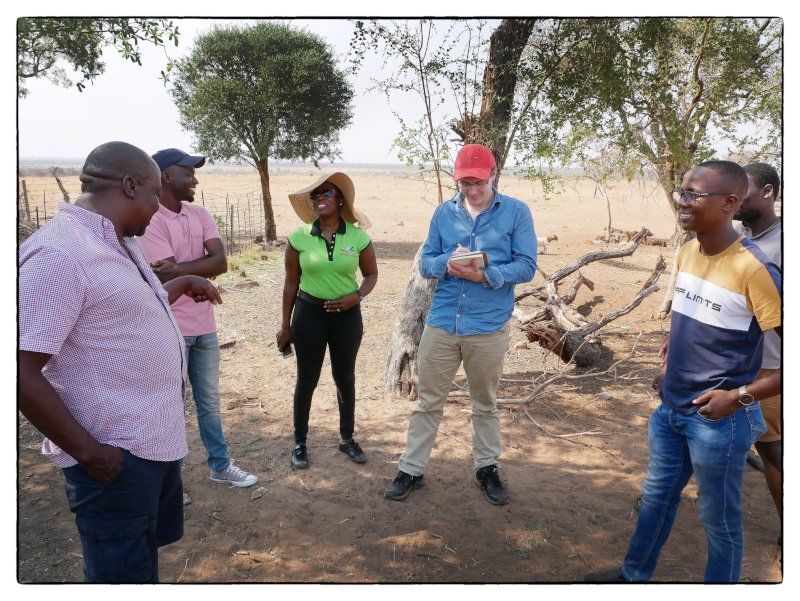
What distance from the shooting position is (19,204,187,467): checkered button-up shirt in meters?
1.67

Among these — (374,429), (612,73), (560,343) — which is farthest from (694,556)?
(612,73)

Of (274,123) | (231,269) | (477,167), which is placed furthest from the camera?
(274,123)

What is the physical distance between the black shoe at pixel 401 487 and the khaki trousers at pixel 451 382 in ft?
0.14

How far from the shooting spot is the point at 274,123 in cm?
1625

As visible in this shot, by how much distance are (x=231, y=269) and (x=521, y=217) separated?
345 inches

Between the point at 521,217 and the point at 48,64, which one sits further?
the point at 48,64

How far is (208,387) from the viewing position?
11.6 feet

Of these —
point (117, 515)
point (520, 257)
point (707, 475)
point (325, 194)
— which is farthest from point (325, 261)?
point (707, 475)

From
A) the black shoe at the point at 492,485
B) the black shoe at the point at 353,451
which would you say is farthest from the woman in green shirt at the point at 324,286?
the black shoe at the point at 492,485

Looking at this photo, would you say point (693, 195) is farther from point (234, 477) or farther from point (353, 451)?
point (234, 477)

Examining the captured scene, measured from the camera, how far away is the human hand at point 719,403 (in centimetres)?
227

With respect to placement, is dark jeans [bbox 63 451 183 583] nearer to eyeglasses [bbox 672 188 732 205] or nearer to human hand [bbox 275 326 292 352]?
human hand [bbox 275 326 292 352]

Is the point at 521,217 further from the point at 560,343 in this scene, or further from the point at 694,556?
the point at 560,343

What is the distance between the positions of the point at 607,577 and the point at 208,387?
2389mm
